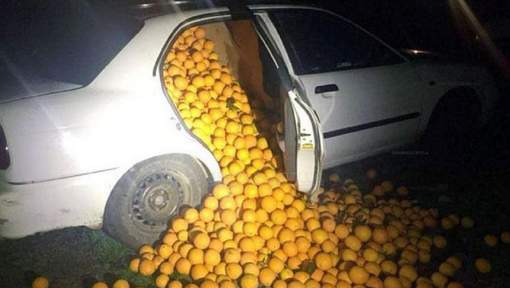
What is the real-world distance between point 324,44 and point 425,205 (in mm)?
1842

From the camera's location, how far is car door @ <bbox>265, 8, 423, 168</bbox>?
385cm

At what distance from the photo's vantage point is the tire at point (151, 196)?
3.25 meters

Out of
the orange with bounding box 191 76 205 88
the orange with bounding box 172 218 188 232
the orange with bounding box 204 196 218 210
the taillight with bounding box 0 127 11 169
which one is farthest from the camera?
the orange with bounding box 191 76 205 88

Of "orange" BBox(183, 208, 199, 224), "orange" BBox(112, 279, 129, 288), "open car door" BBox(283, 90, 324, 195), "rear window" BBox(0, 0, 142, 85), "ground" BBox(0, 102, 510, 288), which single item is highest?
"rear window" BBox(0, 0, 142, 85)

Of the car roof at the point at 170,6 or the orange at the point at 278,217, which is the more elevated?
the car roof at the point at 170,6

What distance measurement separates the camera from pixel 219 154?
3.88 meters

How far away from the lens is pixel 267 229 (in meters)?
3.41

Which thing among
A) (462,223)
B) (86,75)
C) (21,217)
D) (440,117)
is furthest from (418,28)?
(21,217)

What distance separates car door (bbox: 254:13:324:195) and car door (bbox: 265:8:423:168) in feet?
0.68

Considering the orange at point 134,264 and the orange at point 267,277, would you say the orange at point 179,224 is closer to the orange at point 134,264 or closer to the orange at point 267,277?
the orange at point 134,264

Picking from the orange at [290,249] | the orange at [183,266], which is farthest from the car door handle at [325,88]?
the orange at [183,266]

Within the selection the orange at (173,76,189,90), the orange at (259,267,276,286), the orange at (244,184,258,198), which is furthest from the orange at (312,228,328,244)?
the orange at (173,76,189,90)

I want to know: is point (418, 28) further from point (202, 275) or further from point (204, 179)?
point (202, 275)

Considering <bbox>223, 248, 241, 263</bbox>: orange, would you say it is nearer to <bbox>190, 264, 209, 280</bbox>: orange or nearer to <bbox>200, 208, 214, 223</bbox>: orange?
<bbox>190, 264, 209, 280</bbox>: orange
